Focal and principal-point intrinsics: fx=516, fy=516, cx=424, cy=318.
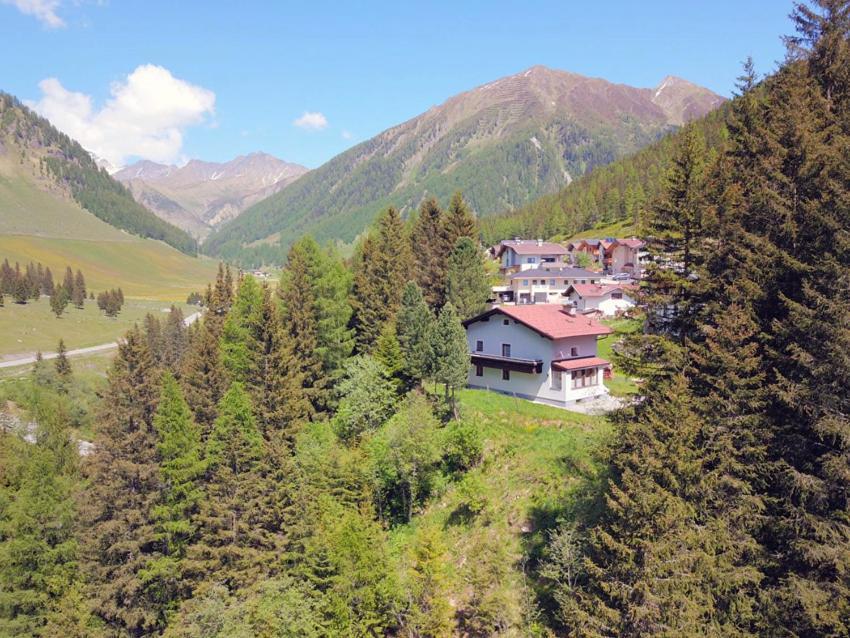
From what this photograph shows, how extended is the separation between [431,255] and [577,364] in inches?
890

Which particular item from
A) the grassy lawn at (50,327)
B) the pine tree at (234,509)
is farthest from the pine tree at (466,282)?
the grassy lawn at (50,327)

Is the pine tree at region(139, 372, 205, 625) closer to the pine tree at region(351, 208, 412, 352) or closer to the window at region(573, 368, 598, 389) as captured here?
the pine tree at region(351, 208, 412, 352)

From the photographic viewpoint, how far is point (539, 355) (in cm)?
4216

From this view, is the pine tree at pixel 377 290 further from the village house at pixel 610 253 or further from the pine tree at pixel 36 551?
the village house at pixel 610 253

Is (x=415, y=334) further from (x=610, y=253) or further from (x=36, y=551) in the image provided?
(x=610, y=253)

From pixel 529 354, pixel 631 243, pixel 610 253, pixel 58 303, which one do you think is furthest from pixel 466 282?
pixel 58 303

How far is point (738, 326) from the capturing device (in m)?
19.7

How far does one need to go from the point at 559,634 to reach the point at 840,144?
22.9 meters

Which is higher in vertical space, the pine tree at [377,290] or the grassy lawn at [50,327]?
the pine tree at [377,290]

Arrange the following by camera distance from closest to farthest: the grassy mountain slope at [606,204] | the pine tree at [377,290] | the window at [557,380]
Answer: the window at [557,380] < the pine tree at [377,290] < the grassy mountain slope at [606,204]

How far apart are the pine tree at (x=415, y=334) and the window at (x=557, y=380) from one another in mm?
10212

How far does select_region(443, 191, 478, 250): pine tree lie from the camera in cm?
5694

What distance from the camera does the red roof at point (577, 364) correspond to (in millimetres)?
40438

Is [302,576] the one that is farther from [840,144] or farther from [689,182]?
[840,144]
